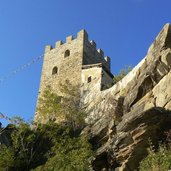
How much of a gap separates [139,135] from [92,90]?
1373cm

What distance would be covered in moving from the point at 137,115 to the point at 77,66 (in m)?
16.9

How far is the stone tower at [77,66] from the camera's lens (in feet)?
95.6

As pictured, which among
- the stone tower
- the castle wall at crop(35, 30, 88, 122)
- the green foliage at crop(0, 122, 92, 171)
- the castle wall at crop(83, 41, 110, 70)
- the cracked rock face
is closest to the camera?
the cracked rock face

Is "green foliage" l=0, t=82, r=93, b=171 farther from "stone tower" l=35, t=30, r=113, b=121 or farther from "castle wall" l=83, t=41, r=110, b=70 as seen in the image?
"castle wall" l=83, t=41, r=110, b=70

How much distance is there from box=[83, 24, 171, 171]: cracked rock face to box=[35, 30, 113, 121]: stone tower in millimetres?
4399

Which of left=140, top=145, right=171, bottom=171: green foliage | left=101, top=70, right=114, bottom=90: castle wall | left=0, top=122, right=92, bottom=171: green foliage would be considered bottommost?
left=140, top=145, right=171, bottom=171: green foliage

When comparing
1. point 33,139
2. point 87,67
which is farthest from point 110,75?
point 33,139

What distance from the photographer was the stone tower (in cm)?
2915

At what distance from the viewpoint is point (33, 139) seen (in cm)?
2244

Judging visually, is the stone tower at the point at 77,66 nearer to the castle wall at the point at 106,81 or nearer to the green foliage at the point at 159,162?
the castle wall at the point at 106,81

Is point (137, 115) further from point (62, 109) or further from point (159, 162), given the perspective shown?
point (62, 109)

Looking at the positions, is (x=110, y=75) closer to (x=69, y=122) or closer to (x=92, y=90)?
(x=92, y=90)

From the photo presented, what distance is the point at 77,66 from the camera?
1250 inches

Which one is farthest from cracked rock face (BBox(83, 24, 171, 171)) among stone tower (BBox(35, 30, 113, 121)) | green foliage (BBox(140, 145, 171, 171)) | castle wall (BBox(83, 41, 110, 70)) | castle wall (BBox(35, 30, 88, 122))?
castle wall (BBox(83, 41, 110, 70))
